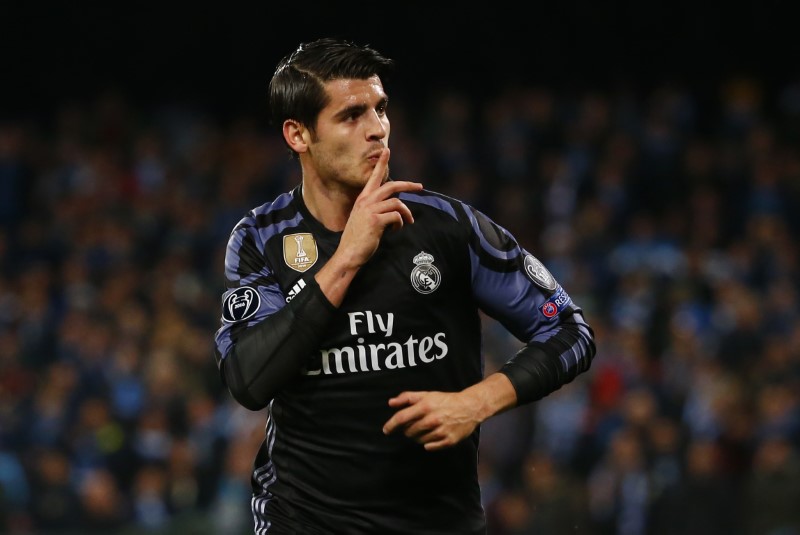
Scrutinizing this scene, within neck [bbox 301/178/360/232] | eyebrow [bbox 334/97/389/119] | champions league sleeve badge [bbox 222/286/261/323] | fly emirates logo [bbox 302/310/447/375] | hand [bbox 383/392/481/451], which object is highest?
eyebrow [bbox 334/97/389/119]

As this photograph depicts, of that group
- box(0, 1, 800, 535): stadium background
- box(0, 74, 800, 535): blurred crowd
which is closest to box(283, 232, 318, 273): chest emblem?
box(0, 1, 800, 535): stadium background

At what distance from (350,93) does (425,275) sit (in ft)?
1.83

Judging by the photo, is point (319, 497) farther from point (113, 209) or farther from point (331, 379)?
point (113, 209)

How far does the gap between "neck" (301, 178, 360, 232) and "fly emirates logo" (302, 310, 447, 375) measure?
1.02 ft

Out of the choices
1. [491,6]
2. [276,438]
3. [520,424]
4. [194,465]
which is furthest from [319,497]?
Result: [491,6]

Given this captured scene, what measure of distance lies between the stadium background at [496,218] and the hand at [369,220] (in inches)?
141

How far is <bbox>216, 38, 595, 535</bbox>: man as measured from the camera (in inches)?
137

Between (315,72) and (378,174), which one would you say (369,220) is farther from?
(315,72)

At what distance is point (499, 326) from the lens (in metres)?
9.84

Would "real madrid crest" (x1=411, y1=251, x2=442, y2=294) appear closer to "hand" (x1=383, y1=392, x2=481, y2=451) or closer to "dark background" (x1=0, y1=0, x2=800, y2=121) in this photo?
"hand" (x1=383, y1=392, x2=481, y2=451)

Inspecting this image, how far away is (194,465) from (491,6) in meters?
7.85

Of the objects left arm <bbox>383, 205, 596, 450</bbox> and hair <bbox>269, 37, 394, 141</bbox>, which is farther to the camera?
hair <bbox>269, 37, 394, 141</bbox>

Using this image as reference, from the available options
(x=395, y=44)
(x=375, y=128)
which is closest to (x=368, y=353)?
(x=375, y=128)

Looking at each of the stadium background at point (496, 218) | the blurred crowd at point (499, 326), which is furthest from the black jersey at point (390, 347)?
the blurred crowd at point (499, 326)
